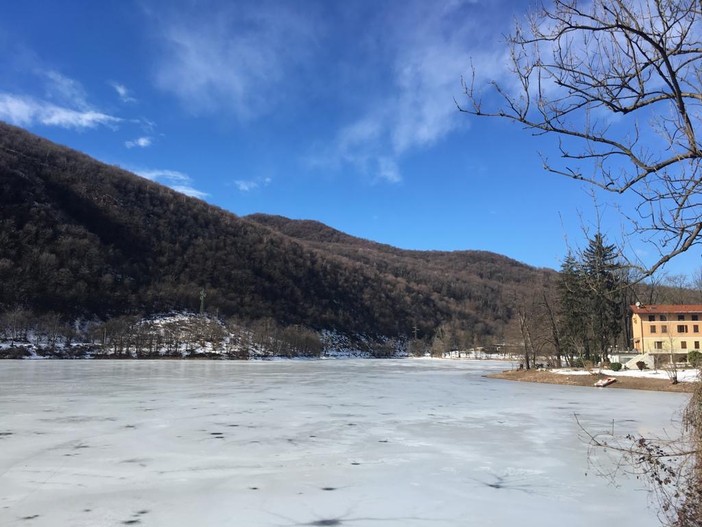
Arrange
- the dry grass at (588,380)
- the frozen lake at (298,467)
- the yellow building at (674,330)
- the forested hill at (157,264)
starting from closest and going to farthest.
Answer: the frozen lake at (298,467), the dry grass at (588,380), the yellow building at (674,330), the forested hill at (157,264)

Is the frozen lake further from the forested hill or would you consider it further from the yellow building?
the forested hill

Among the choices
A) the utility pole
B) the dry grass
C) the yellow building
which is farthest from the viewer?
the utility pole

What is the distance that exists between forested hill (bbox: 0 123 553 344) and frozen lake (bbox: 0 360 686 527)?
49.4 metres

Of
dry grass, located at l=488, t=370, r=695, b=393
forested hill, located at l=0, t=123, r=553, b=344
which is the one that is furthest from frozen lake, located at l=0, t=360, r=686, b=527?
forested hill, located at l=0, t=123, r=553, b=344

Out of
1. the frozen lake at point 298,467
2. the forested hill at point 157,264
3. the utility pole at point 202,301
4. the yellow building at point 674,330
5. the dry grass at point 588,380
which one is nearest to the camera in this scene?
the frozen lake at point 298,467

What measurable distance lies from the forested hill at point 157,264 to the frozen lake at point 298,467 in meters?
49.4

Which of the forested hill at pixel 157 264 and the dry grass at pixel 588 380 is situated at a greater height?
the forested hill at pixel 157 264

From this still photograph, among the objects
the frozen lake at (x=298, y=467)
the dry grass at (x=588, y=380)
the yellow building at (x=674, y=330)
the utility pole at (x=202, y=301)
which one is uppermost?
the utility pole at (x=202, y=301)

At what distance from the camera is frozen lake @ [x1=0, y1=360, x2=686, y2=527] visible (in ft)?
17.1

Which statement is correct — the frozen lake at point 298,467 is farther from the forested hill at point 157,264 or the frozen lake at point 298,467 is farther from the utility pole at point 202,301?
the utility pole at point 202,301

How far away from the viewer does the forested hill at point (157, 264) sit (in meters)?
80.1

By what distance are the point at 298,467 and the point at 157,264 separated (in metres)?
103

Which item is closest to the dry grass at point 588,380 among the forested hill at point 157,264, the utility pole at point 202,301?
the forested hill at point 157,264

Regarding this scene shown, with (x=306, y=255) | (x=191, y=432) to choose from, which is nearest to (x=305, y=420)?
(x=191, y=432)
